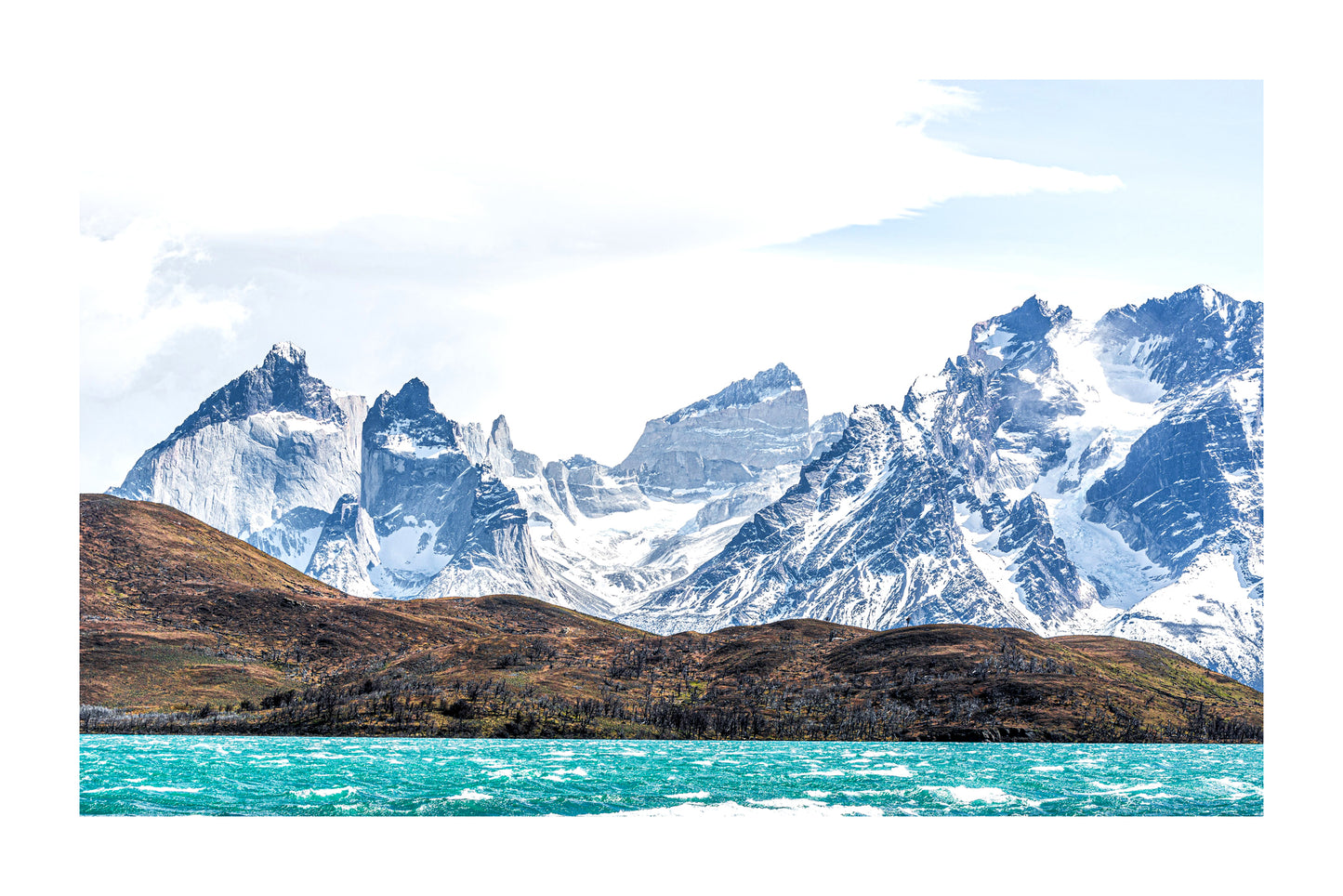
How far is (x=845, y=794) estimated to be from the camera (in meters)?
197

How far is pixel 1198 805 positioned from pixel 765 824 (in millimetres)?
72893
